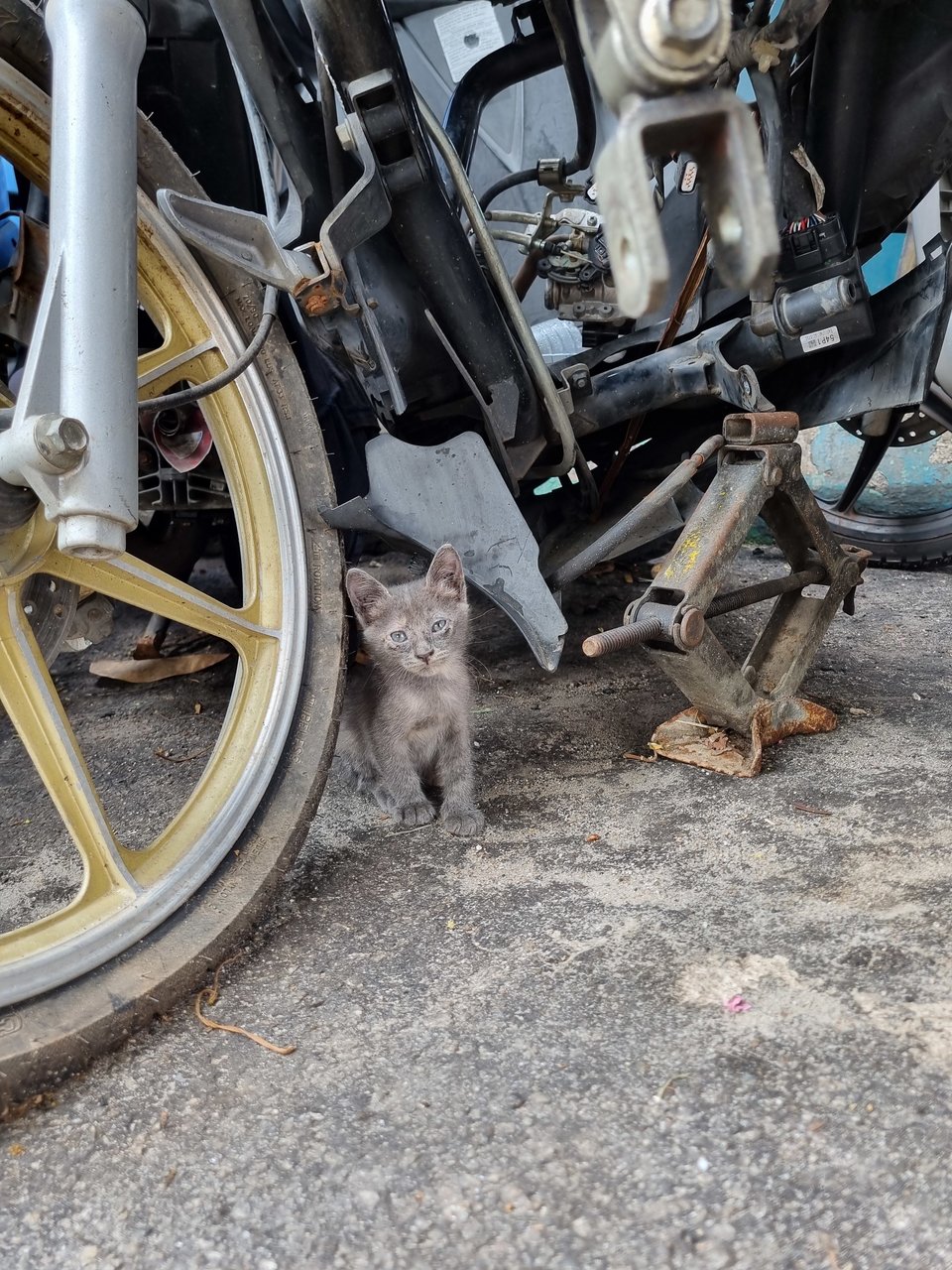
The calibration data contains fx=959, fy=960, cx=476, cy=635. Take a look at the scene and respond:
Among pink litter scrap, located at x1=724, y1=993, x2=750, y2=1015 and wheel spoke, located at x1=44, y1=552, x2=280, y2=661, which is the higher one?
wheel spoke, located at x1=44, y1=552, x2=280, y2=661

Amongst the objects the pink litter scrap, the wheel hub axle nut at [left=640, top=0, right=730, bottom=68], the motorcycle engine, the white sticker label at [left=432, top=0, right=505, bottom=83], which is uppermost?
the white sticker label at [left=432, top=0, right=505, bottom=83]

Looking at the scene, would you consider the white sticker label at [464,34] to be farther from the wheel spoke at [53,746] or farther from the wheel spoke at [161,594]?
the wheel spoke at [53,746]

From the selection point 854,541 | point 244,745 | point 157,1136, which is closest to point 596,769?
point 244,745

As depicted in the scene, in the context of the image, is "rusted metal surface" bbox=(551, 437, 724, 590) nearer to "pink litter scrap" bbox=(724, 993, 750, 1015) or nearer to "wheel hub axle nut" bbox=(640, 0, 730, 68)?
"pink litter scrap" bbox=(724, 993, 750, 1015)

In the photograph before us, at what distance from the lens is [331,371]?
2041 millimetres

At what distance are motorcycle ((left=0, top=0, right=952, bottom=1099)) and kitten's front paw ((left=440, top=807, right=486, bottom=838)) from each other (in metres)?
0.42

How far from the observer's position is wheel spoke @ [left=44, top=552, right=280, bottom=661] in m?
1.45

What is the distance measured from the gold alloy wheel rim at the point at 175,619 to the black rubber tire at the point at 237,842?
1.1 inches

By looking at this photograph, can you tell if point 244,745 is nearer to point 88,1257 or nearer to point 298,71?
point 88,1257

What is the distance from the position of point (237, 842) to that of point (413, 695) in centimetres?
74

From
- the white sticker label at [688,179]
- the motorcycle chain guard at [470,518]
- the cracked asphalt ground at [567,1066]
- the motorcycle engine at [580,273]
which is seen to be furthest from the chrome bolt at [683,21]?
the motorcycle engine at [580,273]

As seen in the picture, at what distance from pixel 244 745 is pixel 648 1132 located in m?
0.82

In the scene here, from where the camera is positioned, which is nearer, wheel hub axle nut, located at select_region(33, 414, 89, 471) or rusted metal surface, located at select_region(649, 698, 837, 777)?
wheel hub axle nut, located at select_region(33, 414, 89, 471)

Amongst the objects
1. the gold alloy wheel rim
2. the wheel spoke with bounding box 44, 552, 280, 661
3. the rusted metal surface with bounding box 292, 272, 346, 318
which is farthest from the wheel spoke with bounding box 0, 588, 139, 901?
the rusted metal surface with bounding box 292, 272, 346, 318
